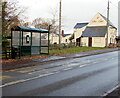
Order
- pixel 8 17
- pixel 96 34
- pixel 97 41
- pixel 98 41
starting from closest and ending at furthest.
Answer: pixel 8 17 → pixel 98 41 → pixel 97 41 → pixel 96 34

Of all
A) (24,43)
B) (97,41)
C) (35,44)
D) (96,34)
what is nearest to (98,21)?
(96,34)

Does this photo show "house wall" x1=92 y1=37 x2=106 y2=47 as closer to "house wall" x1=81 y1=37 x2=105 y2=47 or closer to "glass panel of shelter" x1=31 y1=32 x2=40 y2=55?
"house wall" x1=81 y1=37 x2=105 y2=47

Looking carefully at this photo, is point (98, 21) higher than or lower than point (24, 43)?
higher

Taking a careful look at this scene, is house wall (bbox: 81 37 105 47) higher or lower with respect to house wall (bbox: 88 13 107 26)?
lower

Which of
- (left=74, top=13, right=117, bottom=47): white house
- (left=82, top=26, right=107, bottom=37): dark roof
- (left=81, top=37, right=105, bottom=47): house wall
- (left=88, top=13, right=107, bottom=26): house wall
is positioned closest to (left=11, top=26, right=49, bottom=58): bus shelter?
(left=74, top=13, right=117, bottom=47): white house

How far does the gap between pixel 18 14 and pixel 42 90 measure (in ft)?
41.0

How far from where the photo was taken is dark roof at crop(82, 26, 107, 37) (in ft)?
164

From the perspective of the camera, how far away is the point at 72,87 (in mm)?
6777

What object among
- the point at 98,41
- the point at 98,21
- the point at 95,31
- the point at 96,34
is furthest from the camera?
the point at 98,21

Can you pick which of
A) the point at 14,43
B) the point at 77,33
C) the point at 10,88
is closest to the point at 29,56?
the point at 14,43

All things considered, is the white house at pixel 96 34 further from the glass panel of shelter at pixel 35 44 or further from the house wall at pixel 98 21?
the glass panel of shelter at pixel 35 44

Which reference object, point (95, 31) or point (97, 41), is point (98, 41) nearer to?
point (97, 41)

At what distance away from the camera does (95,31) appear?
5162cm

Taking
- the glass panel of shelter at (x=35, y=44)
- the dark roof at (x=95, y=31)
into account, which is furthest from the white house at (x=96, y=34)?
the glass panel of shelter at (x=35, y=44)
